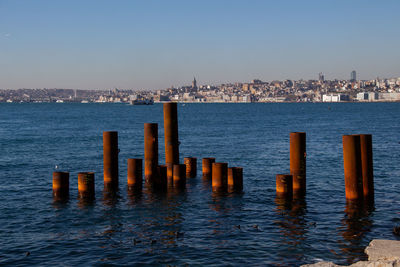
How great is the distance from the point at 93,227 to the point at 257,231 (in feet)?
19.5

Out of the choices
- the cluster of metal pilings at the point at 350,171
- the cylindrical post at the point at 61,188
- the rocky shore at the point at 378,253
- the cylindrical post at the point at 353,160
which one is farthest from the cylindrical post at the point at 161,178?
the rocky shore at the point at 378,253

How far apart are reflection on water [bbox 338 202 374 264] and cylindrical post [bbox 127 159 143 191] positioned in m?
9.54

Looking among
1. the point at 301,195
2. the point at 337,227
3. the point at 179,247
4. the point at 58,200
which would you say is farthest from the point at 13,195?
the point at 337,227

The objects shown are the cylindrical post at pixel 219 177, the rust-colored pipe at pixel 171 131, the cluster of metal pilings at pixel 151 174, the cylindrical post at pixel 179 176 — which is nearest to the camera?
the cluster of metal pilings at pixel 151 174

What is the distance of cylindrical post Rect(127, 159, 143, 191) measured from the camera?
22797 millimetres

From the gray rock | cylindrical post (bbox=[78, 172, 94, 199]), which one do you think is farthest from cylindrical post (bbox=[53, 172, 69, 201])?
the gray rock

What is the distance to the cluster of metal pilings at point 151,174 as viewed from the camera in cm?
2172

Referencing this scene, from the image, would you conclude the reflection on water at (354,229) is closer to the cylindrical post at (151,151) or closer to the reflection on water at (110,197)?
the cylindrical post at (151,151)

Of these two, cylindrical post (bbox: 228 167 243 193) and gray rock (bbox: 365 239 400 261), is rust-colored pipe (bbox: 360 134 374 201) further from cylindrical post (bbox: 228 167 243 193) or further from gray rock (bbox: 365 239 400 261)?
cylindrical post (bbox: 228 167 243 193)

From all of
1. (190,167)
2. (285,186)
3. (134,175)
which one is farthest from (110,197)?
(285,186)

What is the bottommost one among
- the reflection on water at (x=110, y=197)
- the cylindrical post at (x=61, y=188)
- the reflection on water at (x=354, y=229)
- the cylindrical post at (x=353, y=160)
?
the reflection on water at (x=354, y=229)

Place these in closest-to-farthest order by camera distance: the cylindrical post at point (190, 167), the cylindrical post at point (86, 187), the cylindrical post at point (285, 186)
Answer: the cylindrical post at point (285, 186), the cylindrical post at point (86, 187), the cylindrical post at point (190, 167)

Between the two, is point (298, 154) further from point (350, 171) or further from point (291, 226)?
point (291, 226)

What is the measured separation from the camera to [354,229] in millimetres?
16844
